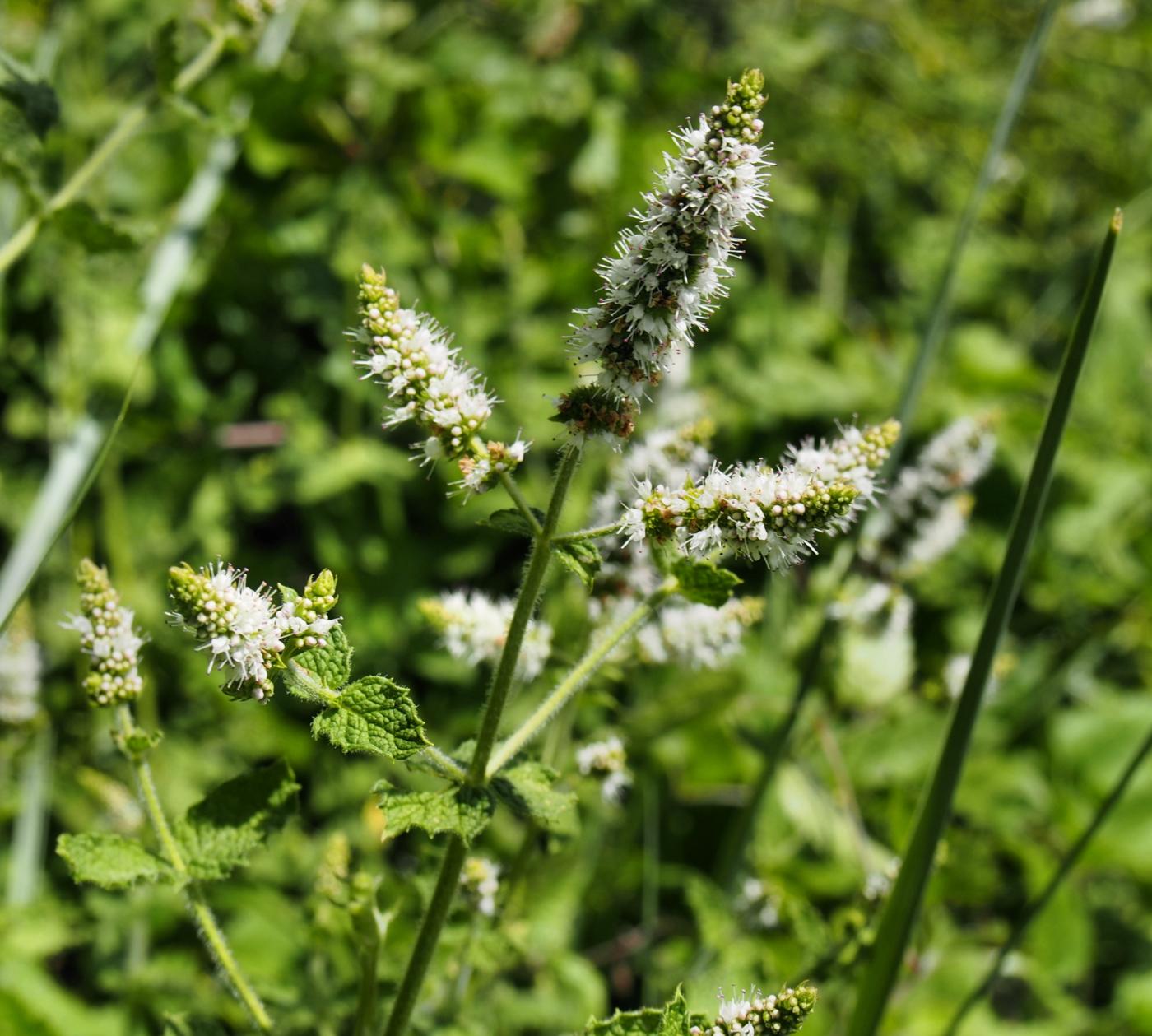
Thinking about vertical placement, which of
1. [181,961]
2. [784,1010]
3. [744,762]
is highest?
[744,762]

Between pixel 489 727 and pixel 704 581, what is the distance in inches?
12.0

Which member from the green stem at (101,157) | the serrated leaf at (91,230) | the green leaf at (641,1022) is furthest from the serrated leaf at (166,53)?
the green leaf at (641,1022)

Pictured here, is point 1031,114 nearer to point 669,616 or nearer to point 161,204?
point 161,204

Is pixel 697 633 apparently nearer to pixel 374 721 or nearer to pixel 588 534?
pixel 588 534

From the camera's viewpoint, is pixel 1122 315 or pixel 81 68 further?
pixel 1122 315

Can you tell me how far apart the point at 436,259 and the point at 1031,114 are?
2.80m

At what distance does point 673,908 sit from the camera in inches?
129

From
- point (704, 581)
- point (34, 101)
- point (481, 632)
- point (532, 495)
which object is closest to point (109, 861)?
point (481, 632)

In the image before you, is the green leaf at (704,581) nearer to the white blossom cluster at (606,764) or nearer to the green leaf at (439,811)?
the green leaf at (439,811)

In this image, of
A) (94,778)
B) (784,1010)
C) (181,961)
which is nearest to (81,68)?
(94,778)

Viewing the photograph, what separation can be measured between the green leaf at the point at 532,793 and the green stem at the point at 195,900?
0.41 metres

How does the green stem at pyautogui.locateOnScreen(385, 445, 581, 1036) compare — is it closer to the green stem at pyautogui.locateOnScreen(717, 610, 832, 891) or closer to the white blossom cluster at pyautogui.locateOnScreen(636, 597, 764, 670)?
the white blossom cluster at pyautogui.locateOnScreen(636, 597, 764, 670)

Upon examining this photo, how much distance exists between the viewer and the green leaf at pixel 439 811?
1.29 meters

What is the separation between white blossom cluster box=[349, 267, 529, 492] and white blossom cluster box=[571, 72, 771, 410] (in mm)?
158
